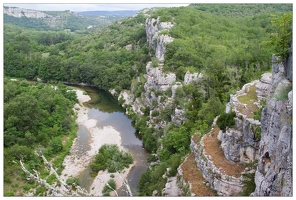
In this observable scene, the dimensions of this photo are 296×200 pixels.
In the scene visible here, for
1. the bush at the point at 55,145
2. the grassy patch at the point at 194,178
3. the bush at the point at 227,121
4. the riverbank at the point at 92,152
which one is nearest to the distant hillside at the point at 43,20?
the riverbank at the point at 92,152

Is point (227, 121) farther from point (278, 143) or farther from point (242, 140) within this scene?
point (278, 143)

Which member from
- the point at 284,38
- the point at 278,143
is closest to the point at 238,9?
the point at 284,38

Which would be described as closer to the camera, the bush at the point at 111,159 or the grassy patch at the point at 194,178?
the grassy patch at the point at 194,178

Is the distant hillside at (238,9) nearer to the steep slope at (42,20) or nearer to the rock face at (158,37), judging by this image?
the rock face at (158,37)

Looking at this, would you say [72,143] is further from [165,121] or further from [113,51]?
[113,51]

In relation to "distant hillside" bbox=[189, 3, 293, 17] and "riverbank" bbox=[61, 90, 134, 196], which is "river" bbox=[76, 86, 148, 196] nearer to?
"riverbank" bbox=[61, 90, 134, 196]
